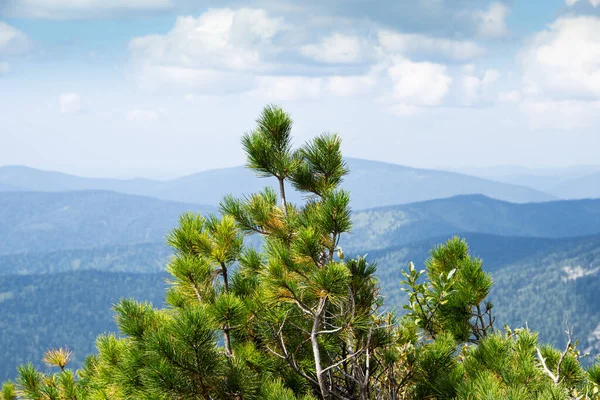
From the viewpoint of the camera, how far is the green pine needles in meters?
4.64

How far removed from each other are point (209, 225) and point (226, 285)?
67 cm

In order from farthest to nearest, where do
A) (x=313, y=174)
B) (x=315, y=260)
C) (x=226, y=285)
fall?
(x=313, y=174) < (x=226, y=285) < (x=315, y=260)

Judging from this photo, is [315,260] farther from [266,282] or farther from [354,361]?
[354,361]

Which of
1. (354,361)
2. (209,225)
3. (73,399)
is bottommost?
(73,399)

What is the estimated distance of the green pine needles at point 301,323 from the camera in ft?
15.2


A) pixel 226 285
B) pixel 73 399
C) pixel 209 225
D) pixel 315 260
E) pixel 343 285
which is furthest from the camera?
pixel 73 399

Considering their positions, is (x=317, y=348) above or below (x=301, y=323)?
above

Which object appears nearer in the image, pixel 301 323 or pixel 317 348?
pixel 317 348

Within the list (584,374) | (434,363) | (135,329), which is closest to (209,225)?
(135,329)

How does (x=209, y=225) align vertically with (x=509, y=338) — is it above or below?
above

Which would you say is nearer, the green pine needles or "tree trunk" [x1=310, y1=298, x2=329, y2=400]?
"tree trunk" [x1=310, y1=298, x2=329, y2=400]

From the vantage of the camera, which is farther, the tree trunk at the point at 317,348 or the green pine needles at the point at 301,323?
the green pine needles at the point at 301,323

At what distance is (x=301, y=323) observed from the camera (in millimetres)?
5727

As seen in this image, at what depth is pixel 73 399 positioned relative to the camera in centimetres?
698
